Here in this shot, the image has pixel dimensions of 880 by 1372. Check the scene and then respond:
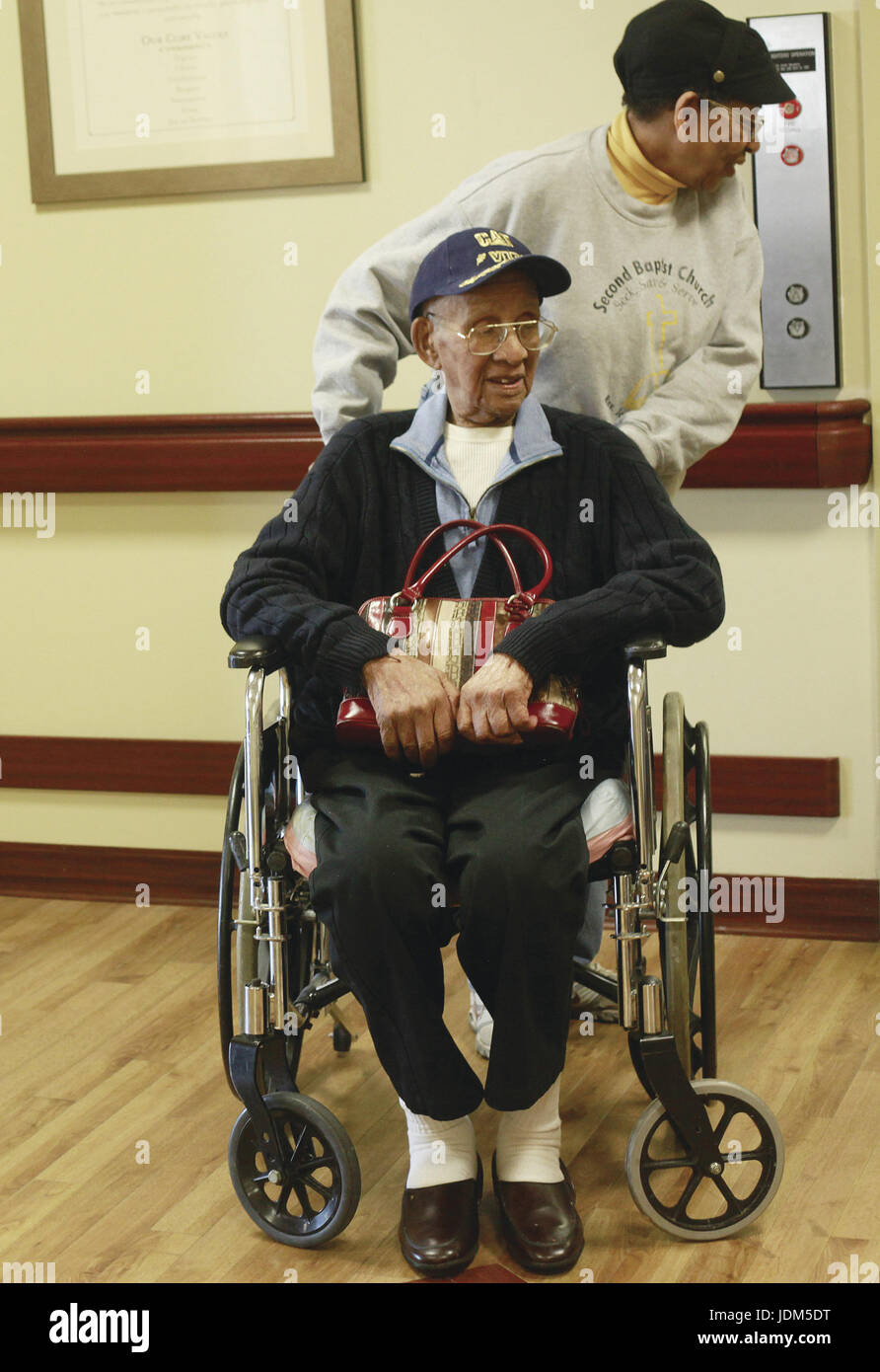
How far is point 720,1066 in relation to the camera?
231cm

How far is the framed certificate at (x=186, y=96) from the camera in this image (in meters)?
2.76

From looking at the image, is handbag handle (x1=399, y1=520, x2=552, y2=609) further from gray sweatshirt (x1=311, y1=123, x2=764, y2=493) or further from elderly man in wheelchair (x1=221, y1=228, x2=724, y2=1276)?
gray sweatshirt (x1=311, y1=123, x2=764, y2=493)

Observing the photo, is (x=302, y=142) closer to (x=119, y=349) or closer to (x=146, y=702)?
(x=119, y=349)

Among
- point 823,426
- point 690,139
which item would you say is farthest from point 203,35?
point 823,426

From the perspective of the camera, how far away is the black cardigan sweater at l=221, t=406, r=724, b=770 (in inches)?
74.4

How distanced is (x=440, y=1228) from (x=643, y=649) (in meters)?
0.71

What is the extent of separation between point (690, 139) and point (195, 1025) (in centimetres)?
155

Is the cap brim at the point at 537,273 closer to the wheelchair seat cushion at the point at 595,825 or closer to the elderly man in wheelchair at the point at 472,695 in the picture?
the elderly man in wheelchair at the point at 472,695

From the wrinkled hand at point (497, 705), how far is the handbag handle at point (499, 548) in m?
0.11

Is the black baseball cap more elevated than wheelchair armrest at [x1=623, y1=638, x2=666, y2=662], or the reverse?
the black baseball cap

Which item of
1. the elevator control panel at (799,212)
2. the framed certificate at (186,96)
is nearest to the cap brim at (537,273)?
the elevator control panel at (799,212)

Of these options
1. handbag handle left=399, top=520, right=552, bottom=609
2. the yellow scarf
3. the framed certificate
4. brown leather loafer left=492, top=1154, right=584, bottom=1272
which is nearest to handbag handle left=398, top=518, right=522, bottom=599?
handbag handle left=399, top=520, right=552, bottom=609

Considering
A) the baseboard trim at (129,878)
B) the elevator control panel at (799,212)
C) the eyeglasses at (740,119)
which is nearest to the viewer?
the eyeglasses at (740,119)

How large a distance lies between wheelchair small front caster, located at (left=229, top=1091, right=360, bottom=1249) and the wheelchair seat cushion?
0.28 m
